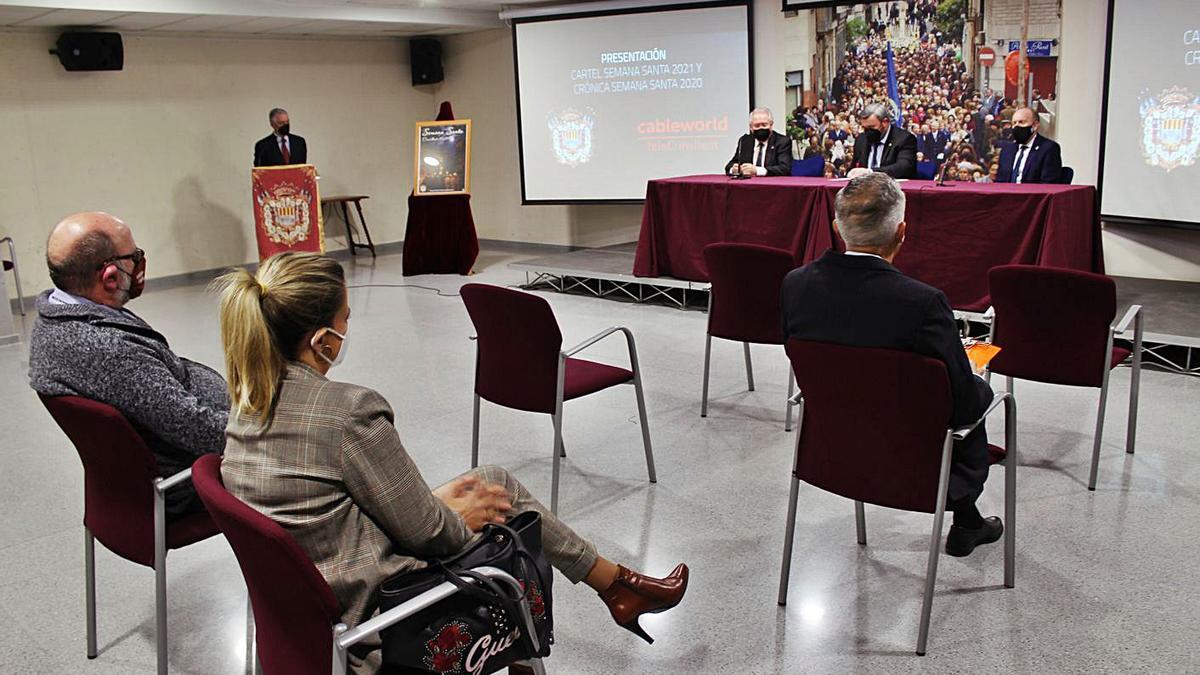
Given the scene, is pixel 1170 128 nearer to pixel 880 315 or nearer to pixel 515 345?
pixel 880 315

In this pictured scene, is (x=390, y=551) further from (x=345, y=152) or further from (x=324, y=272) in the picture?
(x=345, y=152)

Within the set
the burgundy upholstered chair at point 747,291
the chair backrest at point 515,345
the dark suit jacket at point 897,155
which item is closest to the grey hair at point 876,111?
the dark suit jacket at point 897,155

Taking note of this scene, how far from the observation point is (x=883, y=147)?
6793mm

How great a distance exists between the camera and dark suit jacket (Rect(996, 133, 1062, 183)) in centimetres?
609

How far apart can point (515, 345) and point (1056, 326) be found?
1.86 metres

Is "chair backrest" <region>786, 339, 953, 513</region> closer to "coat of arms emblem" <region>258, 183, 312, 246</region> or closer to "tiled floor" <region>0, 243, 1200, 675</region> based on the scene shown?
"tiled floor" <region>0, 243, 1200, 675</region>

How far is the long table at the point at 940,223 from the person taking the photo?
522cm

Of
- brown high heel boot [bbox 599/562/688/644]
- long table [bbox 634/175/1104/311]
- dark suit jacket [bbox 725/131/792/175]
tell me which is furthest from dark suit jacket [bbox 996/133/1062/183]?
brown high heel boot [bbox 599/562/688/644]

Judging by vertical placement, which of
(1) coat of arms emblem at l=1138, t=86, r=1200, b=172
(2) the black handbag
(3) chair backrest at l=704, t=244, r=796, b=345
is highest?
(1) coat of arms emblem at l=1138, t=86, r=1200, b=172

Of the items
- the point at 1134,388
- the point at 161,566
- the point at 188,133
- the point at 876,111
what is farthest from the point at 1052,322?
the point at 188,133

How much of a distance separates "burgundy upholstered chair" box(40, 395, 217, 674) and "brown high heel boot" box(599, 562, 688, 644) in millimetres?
998

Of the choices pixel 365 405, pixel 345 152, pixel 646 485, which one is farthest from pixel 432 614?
pixel 345 152

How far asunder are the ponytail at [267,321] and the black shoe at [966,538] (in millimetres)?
2094

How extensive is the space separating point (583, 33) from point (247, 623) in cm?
675
